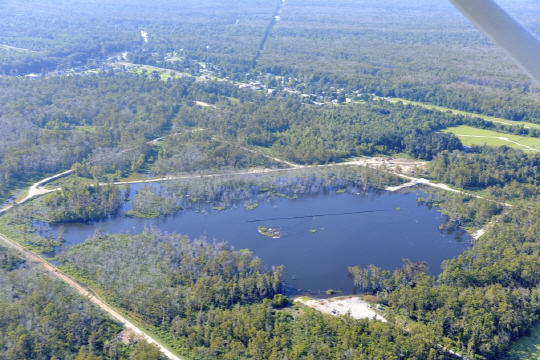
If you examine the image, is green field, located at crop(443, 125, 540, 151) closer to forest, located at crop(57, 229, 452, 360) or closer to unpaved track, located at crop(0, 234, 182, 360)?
forest, located at crop(57, 229, 452, 360)

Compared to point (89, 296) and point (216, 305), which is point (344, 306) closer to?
point (216, 305)

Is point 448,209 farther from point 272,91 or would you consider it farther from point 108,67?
point 108,67

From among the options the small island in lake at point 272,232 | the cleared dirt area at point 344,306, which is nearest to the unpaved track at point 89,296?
the cleared dirt area at point 344,306

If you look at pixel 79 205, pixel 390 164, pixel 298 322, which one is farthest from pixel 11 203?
pixel 390 164

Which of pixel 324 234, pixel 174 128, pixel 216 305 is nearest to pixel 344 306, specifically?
pixel 216 305

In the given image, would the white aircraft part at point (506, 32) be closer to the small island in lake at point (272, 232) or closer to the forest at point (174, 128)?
the small island in lake at point (272, 232)

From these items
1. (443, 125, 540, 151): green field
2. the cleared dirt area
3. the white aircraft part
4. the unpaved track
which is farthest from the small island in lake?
the white aircraft part
